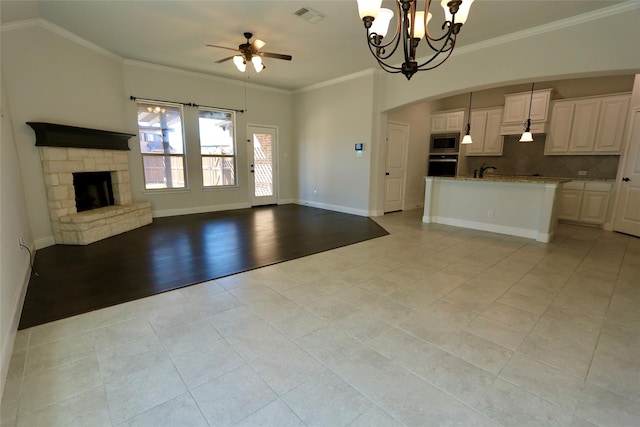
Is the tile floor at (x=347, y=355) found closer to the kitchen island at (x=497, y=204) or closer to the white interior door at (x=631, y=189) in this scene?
the kitchen island at (x=497, y=204)

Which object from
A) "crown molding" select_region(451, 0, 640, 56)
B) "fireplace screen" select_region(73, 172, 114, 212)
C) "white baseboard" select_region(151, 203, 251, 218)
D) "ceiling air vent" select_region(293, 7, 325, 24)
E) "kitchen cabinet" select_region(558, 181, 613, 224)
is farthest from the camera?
"white baseboard" select_region(151, 203, 251, 218)

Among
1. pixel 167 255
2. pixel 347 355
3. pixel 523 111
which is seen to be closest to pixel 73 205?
pixel 167 255

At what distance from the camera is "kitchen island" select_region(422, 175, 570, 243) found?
446 cm

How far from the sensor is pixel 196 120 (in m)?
6.37

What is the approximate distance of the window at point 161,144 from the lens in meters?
5.81

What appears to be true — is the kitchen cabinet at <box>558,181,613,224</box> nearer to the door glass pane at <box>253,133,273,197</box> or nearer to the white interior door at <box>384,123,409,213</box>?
the white interior door at <box>384,123,409,213</box>

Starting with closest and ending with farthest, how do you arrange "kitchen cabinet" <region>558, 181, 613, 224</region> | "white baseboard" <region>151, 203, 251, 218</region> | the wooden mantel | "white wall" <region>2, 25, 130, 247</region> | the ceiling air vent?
the ceiling air vent, "white wall" <region>2, 25, 130, 247</region>, the wooden mantel, "kitchen cabinet" <region>558, 181, 613, 224</region>, "white baseboard" <region>151, 203, 251, 218</region>

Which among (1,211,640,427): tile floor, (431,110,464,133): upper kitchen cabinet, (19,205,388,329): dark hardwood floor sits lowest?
(1,211,640,427): tile floor

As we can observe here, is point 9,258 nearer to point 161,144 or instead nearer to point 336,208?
point 161,144

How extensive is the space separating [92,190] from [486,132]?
26.8ft

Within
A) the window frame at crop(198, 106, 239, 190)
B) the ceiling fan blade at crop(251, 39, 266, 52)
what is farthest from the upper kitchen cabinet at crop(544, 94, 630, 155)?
the window frame at crop(198, 106, 239, 190)

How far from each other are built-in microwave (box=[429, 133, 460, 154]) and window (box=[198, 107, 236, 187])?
5092 millimetres

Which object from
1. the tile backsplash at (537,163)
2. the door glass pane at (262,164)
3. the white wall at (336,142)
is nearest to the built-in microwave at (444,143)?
the tile backsplash at (537,163)

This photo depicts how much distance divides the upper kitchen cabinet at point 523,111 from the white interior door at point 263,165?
215 inches
